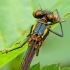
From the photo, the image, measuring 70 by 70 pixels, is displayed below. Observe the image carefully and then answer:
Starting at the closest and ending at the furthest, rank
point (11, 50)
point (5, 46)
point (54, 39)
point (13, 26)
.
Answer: point (11, 50), point (5, 46), point (13, 26), point (54, 39)

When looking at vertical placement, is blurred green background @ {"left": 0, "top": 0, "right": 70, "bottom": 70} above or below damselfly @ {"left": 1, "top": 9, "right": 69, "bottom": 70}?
above

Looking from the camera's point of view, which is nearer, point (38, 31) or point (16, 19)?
point (16, 19)

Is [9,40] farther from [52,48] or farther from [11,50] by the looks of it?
[52,48]

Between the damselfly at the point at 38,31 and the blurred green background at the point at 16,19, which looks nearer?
the blurred green background at the point at 16,19

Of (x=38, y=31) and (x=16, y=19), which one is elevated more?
(x=16, y=19)

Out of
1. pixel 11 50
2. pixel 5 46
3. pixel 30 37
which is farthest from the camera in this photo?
pixel 30 37

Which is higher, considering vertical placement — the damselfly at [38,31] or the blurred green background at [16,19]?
the blurred green background at [16,19]

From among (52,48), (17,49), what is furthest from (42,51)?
(17,49)

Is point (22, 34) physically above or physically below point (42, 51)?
above

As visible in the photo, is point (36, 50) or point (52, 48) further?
point (52, 48)

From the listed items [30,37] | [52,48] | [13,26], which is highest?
[13,26]

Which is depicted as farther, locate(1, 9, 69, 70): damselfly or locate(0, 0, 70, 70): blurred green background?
locate(1, 9, 69, 70): damselfly
